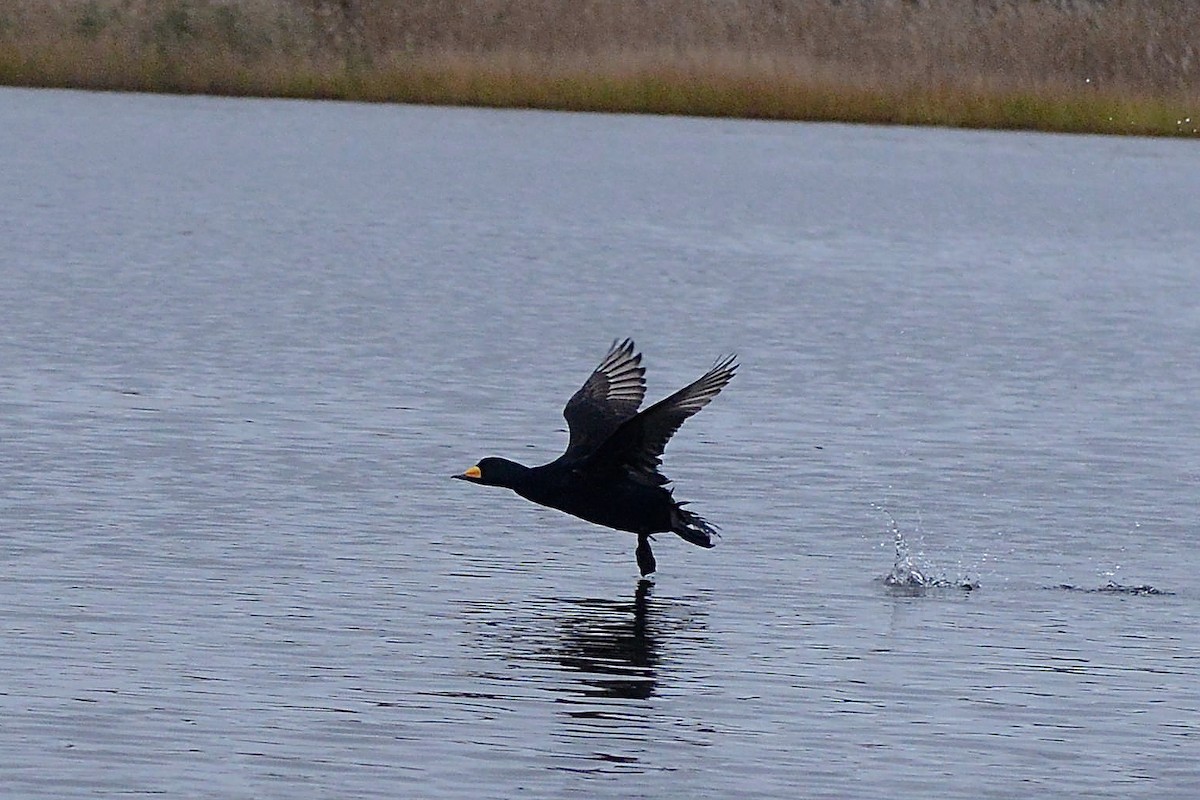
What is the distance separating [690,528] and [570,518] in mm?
1325

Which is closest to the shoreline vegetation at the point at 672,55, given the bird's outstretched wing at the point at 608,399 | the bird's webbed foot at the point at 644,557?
the bird's outstretched wing at the point at 608,399

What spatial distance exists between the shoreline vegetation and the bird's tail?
18.9m

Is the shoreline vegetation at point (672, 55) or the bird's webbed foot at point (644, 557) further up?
the bird's webbed foot at point (644, 557)

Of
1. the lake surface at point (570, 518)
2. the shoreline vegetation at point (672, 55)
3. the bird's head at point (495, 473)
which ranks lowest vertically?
the shoreline vegetation at point (672, 55)

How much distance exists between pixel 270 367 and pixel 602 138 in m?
19.4

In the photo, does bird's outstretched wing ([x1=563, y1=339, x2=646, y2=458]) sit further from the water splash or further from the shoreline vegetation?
the shoreline vegetation

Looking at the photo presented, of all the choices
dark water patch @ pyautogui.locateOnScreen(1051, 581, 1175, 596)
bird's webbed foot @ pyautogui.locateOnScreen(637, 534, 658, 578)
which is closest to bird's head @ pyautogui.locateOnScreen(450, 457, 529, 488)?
bird's webbed foot @ pyautogui.locateOnScreen(637, 534, 658, 578)

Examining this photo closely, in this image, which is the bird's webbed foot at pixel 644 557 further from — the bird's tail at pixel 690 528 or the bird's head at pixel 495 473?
the bird's head at pixel 495 473

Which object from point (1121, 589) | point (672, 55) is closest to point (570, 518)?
point (1121, 589)

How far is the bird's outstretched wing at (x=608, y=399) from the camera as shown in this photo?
8750 mm

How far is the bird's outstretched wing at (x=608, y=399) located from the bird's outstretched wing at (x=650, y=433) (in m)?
0.32

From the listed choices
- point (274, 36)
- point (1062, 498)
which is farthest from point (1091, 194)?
point (1062, 498)

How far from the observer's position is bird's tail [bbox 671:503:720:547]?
829 centimetres

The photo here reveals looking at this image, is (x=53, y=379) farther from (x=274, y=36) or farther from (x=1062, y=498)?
(x=274, y=36)
